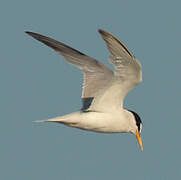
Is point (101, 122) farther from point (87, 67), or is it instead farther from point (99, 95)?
point (87, 67)

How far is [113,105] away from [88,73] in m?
0.80

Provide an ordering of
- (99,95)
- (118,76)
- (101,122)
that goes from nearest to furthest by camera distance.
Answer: (118,76)
(101,122)
(99,95)

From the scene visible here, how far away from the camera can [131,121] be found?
424 inches

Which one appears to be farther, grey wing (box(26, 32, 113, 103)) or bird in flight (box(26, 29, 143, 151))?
grey wing (box(26, 32, 113, 103))

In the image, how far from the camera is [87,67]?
10461mm

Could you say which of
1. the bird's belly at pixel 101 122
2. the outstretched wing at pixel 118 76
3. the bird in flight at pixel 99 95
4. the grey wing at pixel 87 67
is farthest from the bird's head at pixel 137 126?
the grey wing at pixel 87 67

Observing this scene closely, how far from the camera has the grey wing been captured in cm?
1014

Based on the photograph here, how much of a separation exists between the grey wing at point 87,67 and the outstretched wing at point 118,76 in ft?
0.79

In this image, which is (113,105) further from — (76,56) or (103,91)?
(76,56)

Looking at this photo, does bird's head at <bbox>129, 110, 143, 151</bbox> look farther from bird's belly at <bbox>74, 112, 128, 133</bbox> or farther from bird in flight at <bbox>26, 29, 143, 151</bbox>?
bird's belly at <bbox>74, 112, 128, 133</bbox>

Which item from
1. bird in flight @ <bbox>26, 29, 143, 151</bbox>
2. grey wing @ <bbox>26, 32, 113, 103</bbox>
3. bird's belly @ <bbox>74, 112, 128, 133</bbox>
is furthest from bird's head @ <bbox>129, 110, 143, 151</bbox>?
grey wing @ <bbox>26, 32, 113, 103</bbox>

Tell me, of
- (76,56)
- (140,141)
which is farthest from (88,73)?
(140,141)

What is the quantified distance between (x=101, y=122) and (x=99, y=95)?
521 mm

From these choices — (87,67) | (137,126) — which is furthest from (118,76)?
(137,126)
